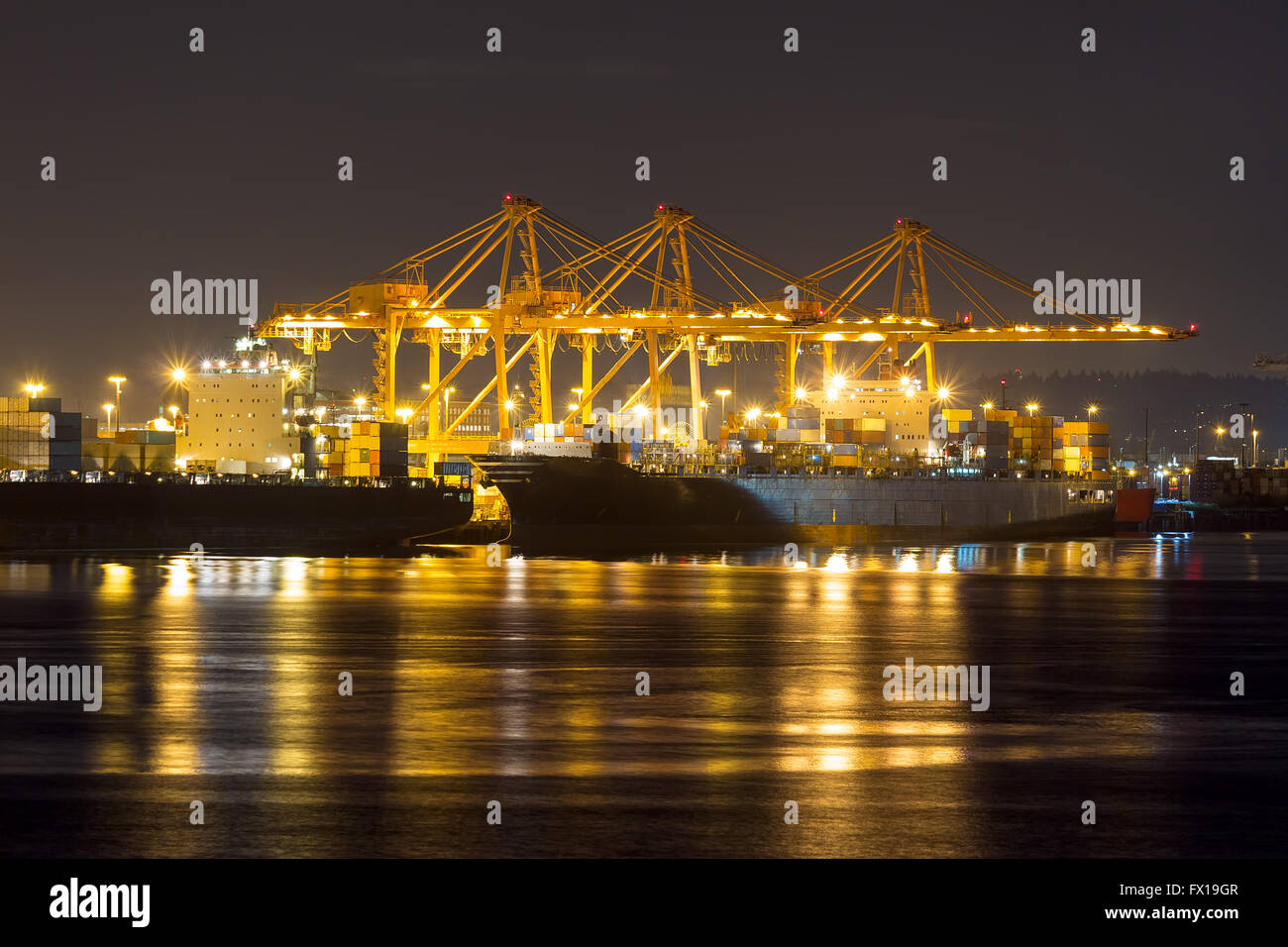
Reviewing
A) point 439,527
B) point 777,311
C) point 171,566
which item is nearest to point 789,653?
point 171,566

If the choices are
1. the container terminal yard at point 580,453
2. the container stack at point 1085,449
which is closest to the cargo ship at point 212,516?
the container terminal yard at point 580,453

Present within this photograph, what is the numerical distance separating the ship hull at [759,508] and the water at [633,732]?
37.5 meters

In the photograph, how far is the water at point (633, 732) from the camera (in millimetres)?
11344

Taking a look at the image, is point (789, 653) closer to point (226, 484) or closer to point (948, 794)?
point (948, 794)

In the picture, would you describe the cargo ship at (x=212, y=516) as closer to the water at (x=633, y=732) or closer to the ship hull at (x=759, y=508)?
the ship hull at (x=759, y=508)

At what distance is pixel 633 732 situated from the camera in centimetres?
1592

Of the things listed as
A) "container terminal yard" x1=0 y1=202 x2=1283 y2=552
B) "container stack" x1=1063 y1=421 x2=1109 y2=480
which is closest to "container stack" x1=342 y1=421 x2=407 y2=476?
"container terminal yard" x1=0 y1=202 x2=1283 y2=552

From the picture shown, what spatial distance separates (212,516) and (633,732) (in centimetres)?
5247

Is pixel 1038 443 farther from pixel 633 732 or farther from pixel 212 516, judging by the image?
pixel 633 732

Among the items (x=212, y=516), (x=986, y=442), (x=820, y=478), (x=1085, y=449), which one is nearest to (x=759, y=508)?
(x=820, y=478)

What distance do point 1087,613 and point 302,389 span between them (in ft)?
272

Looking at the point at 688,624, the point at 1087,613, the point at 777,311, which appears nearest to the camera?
the point at 688,624

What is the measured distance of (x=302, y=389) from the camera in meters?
106

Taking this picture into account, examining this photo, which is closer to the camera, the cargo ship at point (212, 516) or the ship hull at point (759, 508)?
the cargo ship at point (212, 516)
